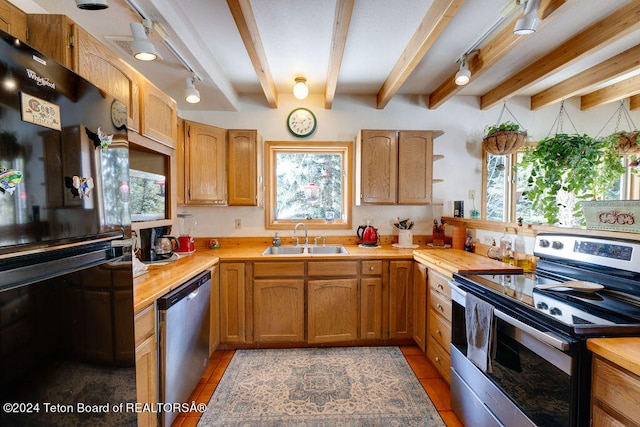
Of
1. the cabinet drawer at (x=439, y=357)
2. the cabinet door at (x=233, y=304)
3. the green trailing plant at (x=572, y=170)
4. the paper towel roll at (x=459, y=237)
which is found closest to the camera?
the cabinet drawer at (x=439, y=357)

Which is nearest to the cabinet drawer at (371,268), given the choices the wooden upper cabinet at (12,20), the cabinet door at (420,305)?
the cabinet door at (420,305)

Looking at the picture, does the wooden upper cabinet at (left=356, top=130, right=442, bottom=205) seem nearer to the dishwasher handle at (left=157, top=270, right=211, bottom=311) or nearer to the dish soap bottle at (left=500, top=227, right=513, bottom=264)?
the dish soap bottle at (left=500, top=227, right=513, bottom=264)

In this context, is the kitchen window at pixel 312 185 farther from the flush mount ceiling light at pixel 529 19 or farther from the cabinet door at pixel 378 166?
the flush mount ceiling light at pixel 529 19

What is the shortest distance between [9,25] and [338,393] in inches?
97.8

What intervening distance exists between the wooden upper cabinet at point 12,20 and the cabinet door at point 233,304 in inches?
70.3

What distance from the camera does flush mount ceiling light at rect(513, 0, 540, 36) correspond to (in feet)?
4.63

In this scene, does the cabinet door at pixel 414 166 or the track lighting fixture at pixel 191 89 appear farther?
the cabinet door at pixel 414 166

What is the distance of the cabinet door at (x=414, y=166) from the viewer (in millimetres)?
2686

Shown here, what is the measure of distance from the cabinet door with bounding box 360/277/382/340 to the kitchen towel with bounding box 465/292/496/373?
969 mm

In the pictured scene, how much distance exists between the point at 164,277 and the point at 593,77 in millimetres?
3752

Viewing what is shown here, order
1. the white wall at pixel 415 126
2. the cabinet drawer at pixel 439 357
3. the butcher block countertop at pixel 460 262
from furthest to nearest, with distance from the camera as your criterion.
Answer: the white wall at pixel 415 126 < the cabinet drawer at pixel 439 357 < the butcher block countertop at pixel 460 262

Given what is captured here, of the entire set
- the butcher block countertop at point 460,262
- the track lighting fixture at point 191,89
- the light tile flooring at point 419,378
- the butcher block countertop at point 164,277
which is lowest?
the light tile flooring at point 419,378

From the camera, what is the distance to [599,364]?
885mm

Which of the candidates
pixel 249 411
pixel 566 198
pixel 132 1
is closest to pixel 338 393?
pixel 249 411
